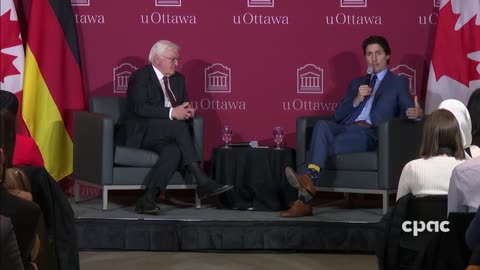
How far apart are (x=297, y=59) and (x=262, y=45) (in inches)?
11.6

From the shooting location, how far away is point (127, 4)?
850 centimetres

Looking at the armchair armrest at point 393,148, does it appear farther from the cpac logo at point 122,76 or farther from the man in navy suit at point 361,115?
the cpac logo at point 122,76

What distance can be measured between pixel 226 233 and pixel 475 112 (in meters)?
2.03

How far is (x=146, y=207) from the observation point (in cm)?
736

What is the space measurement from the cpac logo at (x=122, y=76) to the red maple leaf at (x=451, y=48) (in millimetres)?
2336

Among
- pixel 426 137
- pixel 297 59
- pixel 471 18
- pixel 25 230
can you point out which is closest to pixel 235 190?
pixel 297 59

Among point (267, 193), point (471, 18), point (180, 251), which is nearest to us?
point (180, 251)

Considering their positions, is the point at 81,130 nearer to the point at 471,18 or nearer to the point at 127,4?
the point at 127,4

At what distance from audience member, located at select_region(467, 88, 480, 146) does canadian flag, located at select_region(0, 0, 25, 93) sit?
11.1 feet

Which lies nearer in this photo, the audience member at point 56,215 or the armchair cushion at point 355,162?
the audience member at point 56,215

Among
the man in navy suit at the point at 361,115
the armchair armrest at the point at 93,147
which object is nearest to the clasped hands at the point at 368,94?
the man in navy suit at the point at 361,115

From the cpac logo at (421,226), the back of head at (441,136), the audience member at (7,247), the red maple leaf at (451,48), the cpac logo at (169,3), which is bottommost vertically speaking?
the cpac logo at (421,226)

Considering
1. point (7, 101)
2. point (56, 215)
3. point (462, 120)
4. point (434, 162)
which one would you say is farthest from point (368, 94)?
point (56, 215)

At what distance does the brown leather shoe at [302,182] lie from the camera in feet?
23.8
